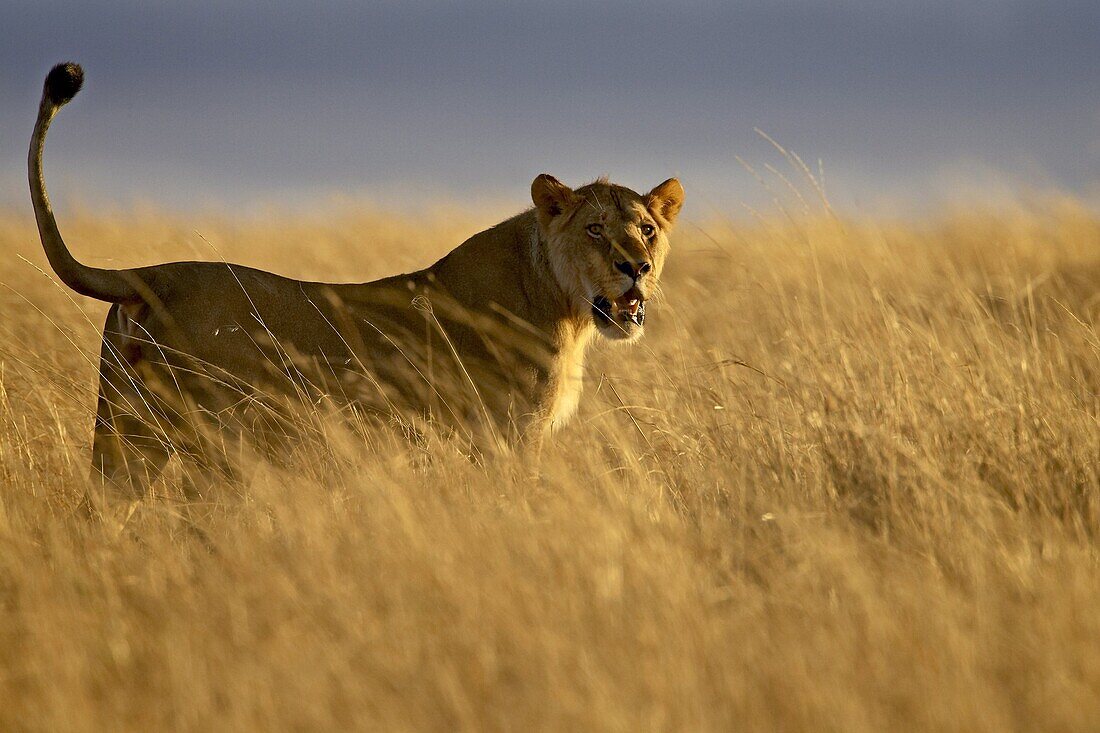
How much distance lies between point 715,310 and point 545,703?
677cm

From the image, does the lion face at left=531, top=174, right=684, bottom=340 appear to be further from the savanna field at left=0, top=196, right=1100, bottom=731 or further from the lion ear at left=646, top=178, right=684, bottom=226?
the savanna field at left=0, top=196, right=1100, bottom=731

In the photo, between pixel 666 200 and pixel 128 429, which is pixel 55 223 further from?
pixel 666 200

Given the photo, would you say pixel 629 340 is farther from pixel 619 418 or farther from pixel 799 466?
pixel 799 466

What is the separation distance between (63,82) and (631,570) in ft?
10.4

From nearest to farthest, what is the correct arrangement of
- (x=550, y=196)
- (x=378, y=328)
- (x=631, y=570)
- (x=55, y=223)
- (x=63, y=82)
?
(x=631, y=570)
(x=55, y=223)
(x=63, y=82)
(x=378, y=328)
(x=550, y=196)

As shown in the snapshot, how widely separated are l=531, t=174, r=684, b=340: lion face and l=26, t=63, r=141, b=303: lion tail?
6.04 feet

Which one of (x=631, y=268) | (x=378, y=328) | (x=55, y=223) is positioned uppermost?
(x=631, y=268)

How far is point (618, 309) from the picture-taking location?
5203 millimetres

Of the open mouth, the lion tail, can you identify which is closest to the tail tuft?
the lion tail

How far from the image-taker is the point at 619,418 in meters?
5.54

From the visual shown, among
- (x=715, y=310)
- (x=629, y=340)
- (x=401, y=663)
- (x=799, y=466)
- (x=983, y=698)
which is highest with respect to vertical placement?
(x=715, y=310)

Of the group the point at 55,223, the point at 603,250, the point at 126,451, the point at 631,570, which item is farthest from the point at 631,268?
the point at 55,223

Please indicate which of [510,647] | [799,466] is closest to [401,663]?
[510,647]

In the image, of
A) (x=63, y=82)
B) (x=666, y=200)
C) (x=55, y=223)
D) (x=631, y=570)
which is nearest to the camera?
(x=631, y=570)
